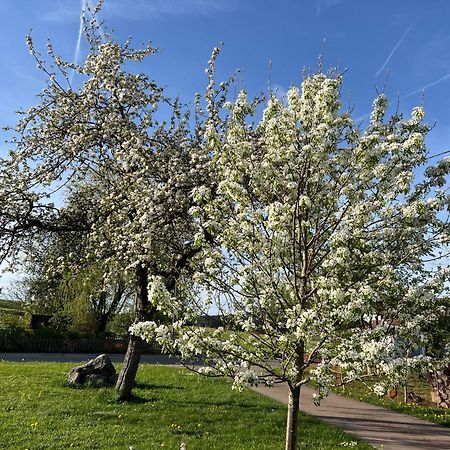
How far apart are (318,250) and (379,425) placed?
7.73 meters

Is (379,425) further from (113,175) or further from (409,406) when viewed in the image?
(113,175)

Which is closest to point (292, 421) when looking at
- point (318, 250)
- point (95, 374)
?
point (318, 250)

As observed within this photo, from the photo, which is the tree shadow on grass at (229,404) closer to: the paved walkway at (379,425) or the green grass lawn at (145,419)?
the green grass lawn at (145,419)

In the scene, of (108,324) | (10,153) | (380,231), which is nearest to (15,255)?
(10,153)

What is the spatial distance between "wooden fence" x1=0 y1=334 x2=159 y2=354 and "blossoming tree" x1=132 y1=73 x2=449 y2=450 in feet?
79.5

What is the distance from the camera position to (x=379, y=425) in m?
11.4

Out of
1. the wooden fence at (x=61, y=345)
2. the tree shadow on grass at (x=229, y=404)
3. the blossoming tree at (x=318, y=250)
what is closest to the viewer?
the blossoming tree at (x=318, y=250)

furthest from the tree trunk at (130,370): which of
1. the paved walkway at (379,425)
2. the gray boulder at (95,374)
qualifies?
the paved walkway at (379,425)

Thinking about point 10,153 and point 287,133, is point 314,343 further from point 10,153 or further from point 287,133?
point 10,153

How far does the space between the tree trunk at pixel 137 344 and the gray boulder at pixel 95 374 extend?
5.76ft

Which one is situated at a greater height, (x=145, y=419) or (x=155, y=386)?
(x=155, y=386)

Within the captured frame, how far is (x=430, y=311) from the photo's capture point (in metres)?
5.33

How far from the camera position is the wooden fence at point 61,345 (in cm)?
2752

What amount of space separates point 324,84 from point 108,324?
30807mm
